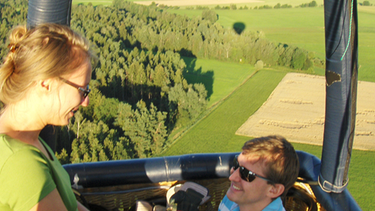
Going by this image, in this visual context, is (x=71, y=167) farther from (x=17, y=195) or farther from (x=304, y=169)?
(x=304, y=169)

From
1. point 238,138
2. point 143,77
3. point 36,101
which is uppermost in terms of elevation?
point 36,101

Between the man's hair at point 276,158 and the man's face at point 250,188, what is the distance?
32 mm

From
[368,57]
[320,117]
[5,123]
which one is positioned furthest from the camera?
[368,57]

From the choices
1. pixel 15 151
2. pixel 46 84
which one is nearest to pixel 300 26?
pixel 46 84

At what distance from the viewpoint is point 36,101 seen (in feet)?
4.50

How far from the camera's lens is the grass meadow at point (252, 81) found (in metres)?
21.1

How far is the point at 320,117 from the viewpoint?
26.5 metres

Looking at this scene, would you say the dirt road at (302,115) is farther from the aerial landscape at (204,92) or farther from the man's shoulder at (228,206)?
the man's shoulder at (228,206)

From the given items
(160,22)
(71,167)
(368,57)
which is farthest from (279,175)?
(160,22)

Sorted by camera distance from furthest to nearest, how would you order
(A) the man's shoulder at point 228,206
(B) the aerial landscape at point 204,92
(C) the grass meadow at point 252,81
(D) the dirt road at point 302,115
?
(D) the dirt road at point 302,115, (C) the grass meadow at point 252,81, (B) the aerial landscape at point 204,92, (A) the man's shoulder at point 228,206

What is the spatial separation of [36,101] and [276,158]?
1204 millimetres

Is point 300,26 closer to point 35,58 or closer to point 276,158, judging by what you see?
point 276,158

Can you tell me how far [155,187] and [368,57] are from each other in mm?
41837

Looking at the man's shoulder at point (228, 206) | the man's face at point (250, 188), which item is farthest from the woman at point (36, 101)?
the man's shoulder at point (228, 206)
